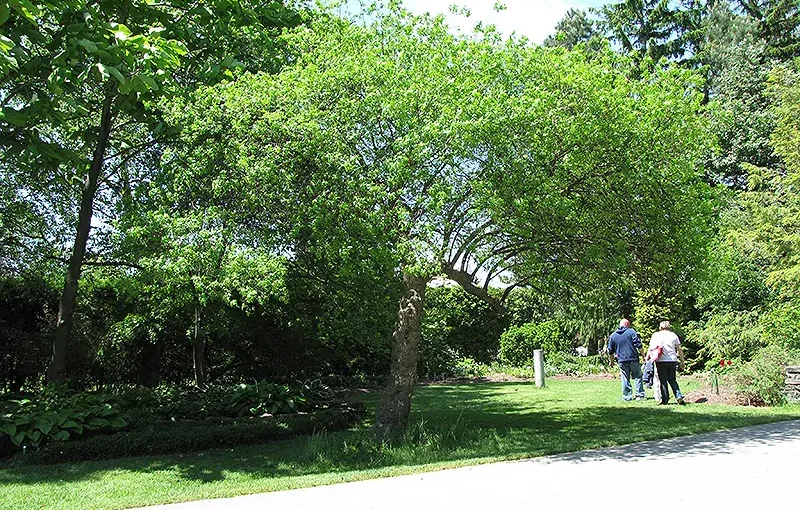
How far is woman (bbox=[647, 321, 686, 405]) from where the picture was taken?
467 inches

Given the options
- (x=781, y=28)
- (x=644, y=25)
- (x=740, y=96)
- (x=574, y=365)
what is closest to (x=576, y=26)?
(x=644, y=25)

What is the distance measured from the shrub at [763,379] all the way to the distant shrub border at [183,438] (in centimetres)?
763

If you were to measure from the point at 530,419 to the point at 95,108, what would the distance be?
950 centimetres

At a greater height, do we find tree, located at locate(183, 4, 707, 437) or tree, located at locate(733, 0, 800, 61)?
tree, located at locate(733, 0, 800, 61)

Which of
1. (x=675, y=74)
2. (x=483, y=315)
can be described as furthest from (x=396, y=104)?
(x=483, y=315)

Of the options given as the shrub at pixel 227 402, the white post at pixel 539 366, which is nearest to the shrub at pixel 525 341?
the white post at pixel 539 366

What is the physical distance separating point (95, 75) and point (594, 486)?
6.27 meters

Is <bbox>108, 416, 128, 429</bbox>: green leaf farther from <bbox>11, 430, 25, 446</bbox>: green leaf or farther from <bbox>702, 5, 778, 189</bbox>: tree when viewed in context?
<bbox>702, 5, 778, 189</bbox>: tree

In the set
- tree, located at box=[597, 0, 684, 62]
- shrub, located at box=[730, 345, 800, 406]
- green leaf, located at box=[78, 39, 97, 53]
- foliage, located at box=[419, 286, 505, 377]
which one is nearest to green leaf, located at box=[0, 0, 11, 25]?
green leaf, located at box=[78, 39, 97, 53]

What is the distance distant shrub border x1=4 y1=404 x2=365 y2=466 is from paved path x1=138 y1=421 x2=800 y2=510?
10.4ft

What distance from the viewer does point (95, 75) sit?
20.4 feet

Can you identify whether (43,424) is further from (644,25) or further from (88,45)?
(644,25)

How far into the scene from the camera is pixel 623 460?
22.5ft

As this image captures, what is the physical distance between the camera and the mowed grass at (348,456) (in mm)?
A: 6461
